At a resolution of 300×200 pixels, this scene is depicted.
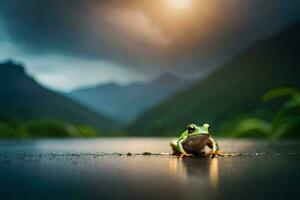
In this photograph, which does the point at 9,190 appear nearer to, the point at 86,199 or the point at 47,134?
the point at 86,199

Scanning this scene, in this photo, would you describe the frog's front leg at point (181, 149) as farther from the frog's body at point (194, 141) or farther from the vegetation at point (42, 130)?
the vegetation at point (42, 130)

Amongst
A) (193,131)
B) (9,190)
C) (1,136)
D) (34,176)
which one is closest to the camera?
(9,190)

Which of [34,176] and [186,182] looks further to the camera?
[34,176]

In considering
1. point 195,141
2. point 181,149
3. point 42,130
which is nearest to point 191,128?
point 195,141

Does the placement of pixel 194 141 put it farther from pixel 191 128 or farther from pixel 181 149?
pixel 181 149

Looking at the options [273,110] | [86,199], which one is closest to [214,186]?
[86,199]

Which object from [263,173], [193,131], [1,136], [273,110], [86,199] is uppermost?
[273,110]

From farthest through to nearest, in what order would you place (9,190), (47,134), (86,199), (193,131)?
(47,134)
(193,131)
(9,190)
(86,199)

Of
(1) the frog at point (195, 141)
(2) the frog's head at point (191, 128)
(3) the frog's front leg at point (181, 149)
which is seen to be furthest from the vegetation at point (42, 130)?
(2) the frog's head at point (191, 128)
